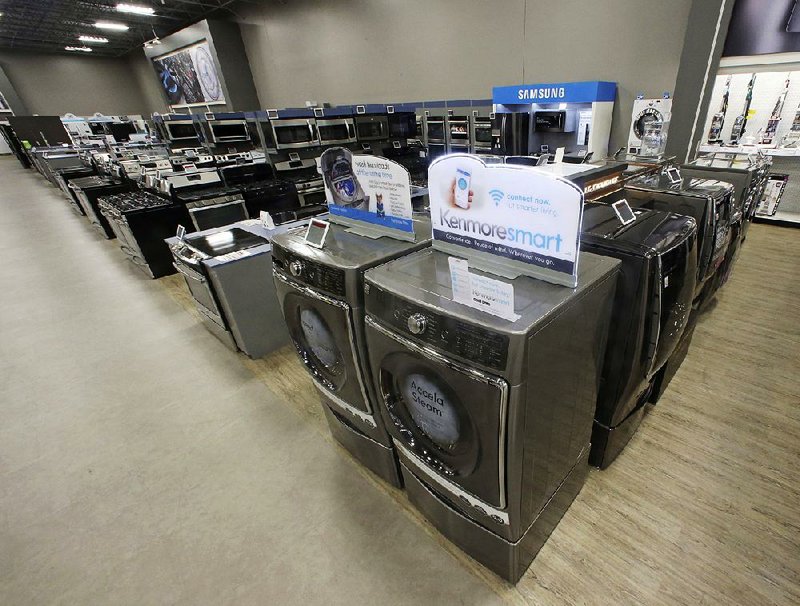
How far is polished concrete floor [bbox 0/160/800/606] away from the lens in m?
1.45

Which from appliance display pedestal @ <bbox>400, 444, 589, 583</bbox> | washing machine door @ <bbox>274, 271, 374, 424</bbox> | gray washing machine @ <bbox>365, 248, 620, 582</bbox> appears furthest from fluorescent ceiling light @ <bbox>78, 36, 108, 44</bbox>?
appliance display pedestal @ <bbox>400, 444, 589, 583</bbox>

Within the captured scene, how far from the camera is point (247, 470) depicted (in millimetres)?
2014

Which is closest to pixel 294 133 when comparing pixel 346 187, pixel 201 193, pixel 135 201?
pixel 201 193

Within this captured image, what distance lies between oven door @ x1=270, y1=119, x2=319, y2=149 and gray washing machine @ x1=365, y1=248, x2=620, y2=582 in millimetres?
4461

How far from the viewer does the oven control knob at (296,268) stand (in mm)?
1464

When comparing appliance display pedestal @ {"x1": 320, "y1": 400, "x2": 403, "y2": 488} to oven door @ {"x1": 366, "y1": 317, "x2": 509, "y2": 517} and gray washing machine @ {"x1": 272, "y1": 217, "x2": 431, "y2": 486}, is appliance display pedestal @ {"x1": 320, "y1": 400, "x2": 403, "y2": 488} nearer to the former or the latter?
gray washing machine @ {"x1": 272, "y1": 217, "x2": 431, "y2": 486}

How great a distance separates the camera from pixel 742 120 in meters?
4.49

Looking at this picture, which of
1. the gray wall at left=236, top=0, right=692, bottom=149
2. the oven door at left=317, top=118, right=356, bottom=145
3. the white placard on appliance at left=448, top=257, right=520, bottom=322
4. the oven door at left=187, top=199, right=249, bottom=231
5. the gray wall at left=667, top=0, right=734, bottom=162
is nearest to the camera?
the white placard on appliance at left=448, top=257, right=520, bottom=322

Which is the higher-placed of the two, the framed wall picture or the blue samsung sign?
the framed wall picture

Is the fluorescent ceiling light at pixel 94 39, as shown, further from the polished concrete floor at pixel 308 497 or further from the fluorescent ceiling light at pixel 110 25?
the polished concrete floor at pixel 308 497

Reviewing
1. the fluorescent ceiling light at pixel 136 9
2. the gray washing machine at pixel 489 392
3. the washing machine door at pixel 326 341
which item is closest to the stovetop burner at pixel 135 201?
the washing machine door at pixel 326 341

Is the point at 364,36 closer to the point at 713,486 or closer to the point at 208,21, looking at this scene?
the point at 208,21

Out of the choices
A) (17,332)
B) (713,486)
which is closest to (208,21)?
(17,332)

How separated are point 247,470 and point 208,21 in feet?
42.2
